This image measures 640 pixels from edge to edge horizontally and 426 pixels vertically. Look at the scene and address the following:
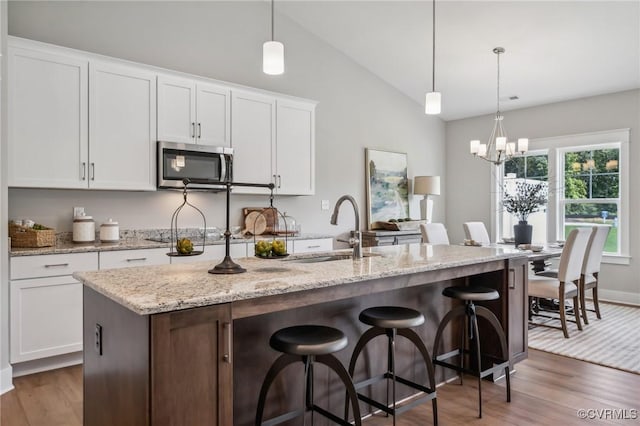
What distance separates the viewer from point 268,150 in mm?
4547

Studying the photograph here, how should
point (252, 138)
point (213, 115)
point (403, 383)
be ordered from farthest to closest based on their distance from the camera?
1. point (252, 138)
2. point (213, 115)
3. point (403, 383)

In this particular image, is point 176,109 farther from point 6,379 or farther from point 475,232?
point 475,232

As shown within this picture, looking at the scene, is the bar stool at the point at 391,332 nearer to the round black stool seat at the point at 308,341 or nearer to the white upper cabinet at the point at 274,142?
the round black stool seat at the point at 308,341

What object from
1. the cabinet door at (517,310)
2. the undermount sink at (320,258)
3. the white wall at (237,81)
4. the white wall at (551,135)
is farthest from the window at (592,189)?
the undermount sink at (320,258)

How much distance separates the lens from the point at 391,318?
2.09 m

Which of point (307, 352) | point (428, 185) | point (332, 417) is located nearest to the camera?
point (307, 352)

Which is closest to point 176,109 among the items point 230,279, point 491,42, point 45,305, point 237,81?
point 237,81

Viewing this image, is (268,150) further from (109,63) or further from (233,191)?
(109,63)

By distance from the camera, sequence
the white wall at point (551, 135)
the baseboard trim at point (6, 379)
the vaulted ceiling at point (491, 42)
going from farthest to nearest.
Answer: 1. the white wall at point (551, 135)
2. the vaulted ceiling at point (491, 42)
3. the baseboard trim at point (6, 379)

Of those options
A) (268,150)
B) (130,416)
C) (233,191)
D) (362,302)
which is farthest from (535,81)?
(130,416)

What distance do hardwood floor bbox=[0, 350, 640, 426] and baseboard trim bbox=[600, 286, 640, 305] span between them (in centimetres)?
262

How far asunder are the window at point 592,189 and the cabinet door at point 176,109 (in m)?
4.92

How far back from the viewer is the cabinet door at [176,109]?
3.80 meters

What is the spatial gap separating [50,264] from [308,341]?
2285 millimetres
